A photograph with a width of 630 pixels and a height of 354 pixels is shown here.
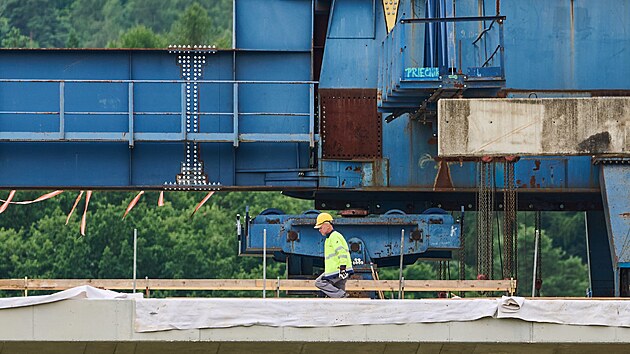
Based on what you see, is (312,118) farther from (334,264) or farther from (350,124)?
(334,264)

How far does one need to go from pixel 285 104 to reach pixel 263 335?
31.5 ft

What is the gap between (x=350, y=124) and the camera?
34812 millimetres

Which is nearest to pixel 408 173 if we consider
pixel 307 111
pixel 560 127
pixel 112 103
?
pixel 307 111

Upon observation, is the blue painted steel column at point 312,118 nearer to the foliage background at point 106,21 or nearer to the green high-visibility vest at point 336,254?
the green high-visibility vest at point 336,254

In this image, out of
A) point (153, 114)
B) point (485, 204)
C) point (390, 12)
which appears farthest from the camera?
point (153, 114)

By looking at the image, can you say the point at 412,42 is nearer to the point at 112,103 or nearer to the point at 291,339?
the point at 112,103

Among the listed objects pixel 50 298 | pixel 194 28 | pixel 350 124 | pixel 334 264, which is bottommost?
pixel 50 298

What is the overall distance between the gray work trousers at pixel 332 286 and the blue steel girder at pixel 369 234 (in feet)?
18.4

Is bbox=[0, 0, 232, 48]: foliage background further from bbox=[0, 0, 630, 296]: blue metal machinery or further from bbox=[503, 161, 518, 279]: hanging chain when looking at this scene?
bbox=[503, 161, 518, 279]: hanging chain

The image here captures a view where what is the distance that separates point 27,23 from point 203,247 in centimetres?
4909

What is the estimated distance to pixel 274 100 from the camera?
34625 mm

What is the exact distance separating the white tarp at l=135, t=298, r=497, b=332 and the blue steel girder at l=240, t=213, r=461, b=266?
824cm

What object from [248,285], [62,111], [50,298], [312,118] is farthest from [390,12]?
[50,298]

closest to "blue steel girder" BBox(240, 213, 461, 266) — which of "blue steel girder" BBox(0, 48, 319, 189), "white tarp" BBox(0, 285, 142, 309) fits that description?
"blue steel girder" BBox(0, 48, 319, 189)
